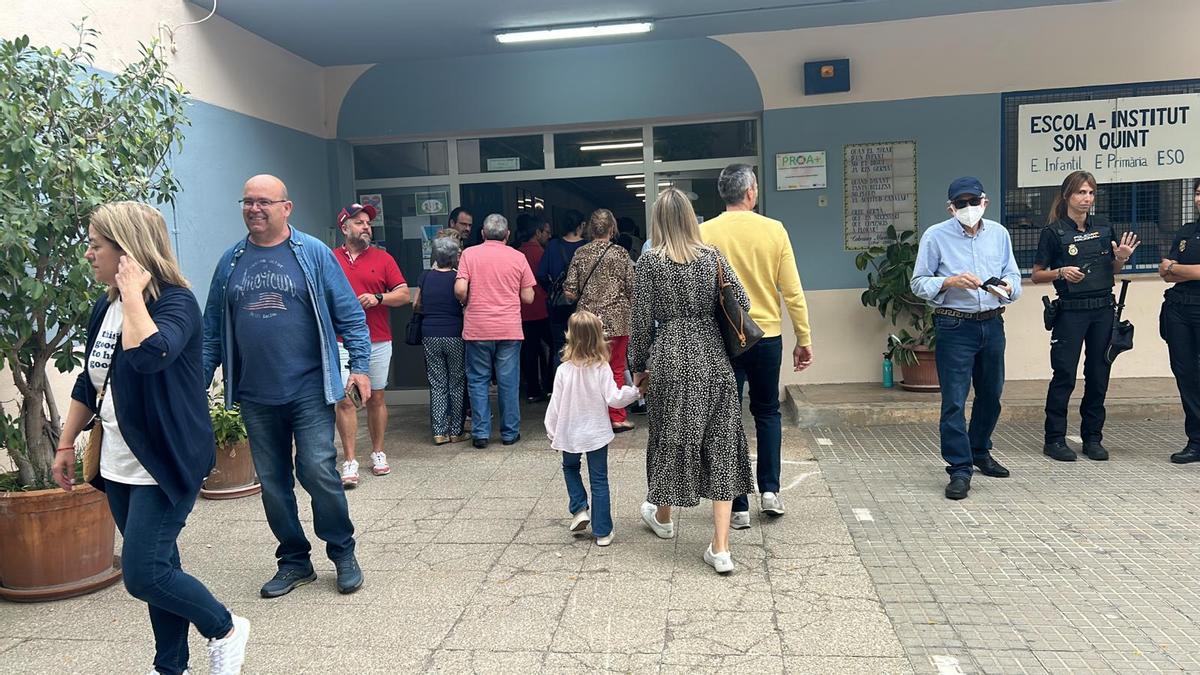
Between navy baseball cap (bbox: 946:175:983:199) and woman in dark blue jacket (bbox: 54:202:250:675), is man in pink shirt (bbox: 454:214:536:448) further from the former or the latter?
woman in dark blue jacket (bbox: 54:202:250:675)

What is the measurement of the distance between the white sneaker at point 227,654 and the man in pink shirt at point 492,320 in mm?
3539

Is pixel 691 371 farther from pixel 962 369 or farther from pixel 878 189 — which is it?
pixel 878 189

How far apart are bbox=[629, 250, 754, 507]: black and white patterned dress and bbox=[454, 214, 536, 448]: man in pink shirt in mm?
2682

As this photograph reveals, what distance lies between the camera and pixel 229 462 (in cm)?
535

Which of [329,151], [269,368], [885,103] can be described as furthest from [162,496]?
[885,103]

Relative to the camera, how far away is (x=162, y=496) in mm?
2781

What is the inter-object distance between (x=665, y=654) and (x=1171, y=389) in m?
5.89

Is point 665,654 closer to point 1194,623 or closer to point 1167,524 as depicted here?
point 1194,623

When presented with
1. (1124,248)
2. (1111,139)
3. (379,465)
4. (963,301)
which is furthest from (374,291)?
(1111,139)

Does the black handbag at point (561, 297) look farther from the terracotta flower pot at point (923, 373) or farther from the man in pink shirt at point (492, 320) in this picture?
A: the terracotta flower pot at point (923, 373)

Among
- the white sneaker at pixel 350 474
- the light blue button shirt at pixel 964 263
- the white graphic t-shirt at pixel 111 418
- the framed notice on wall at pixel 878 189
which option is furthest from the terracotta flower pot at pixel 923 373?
the white graphic t-shirt at pixel 111 418

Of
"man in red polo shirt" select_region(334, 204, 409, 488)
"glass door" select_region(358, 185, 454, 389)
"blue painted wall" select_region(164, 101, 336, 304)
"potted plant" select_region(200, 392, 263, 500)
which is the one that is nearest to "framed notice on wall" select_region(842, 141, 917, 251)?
"glass door" select_region(358, 185, 454, 389)

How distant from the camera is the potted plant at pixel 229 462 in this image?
524 centimetres

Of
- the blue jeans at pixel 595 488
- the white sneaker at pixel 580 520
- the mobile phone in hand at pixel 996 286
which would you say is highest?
the mobile phone in hand at pixel 996 286
